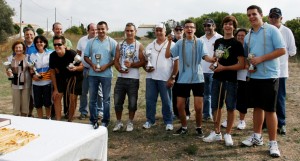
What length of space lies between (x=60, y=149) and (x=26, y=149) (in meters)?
0.23

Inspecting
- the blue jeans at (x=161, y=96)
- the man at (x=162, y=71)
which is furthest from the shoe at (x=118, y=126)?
the man at (x=162, y=71)

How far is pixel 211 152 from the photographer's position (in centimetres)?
496

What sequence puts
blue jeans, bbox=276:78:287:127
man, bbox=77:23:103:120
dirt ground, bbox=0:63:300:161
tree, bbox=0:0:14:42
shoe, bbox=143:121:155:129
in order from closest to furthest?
dirt ground, bbox=0:63:300:161
blue jeans, bbox=276:78:287:127
shoe, bbox=143:121:155:129
man, bbox=77:23:103:120
tree, bbox=0:0:14:42

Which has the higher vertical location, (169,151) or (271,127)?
(271,127)

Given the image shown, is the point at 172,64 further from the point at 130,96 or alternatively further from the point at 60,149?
the point at 60,149

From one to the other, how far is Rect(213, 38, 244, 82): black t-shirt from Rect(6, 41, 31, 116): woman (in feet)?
11.7

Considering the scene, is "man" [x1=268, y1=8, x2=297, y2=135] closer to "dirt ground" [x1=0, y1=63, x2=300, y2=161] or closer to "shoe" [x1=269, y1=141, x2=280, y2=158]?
"dirt ground" [x1=0, y1=63, x2=300, y2=161]

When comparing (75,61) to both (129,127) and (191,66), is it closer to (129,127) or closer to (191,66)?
(129,127)

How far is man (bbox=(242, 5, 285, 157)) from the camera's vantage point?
181 inches

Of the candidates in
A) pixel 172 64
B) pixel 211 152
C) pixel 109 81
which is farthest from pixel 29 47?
pixel 211 152

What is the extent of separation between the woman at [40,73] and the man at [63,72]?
158 mm

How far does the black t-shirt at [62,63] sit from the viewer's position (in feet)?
19.5

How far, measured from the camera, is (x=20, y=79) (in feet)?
20.1

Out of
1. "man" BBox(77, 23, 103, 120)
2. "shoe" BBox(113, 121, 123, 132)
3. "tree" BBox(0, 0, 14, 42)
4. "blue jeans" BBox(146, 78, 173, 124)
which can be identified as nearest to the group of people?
"blue jeans" BBox(146, 78, 173, 124)
